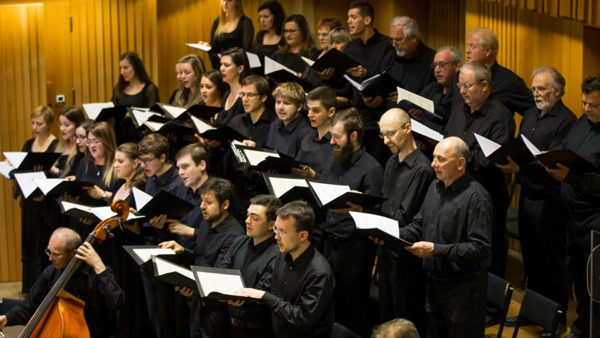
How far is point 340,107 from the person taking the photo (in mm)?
6012

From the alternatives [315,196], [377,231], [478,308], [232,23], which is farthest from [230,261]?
[232,23]

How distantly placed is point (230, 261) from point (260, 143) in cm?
137

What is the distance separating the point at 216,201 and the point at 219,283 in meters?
0.76

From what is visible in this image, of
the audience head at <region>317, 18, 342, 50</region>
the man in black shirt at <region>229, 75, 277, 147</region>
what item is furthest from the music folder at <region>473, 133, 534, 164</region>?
the audience head at <region>317, 18, 342, 50</region>

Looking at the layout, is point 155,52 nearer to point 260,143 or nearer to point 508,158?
point 260,143

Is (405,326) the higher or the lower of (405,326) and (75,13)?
the lower

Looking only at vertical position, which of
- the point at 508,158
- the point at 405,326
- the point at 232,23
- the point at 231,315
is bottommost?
the point at 231,315

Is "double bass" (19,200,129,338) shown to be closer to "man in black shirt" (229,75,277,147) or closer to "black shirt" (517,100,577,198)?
"man in black shirt" (229,75,277,147)

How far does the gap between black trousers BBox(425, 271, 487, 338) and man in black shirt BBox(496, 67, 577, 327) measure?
0.97 meters

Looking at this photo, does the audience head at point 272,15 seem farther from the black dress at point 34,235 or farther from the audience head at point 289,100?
the black dress at point 34,235

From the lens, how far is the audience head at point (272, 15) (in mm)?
7008

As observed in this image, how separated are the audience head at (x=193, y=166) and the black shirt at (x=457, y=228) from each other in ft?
4.94

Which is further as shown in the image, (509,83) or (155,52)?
(155,52)

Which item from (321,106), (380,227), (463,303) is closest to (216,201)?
(321,106)
